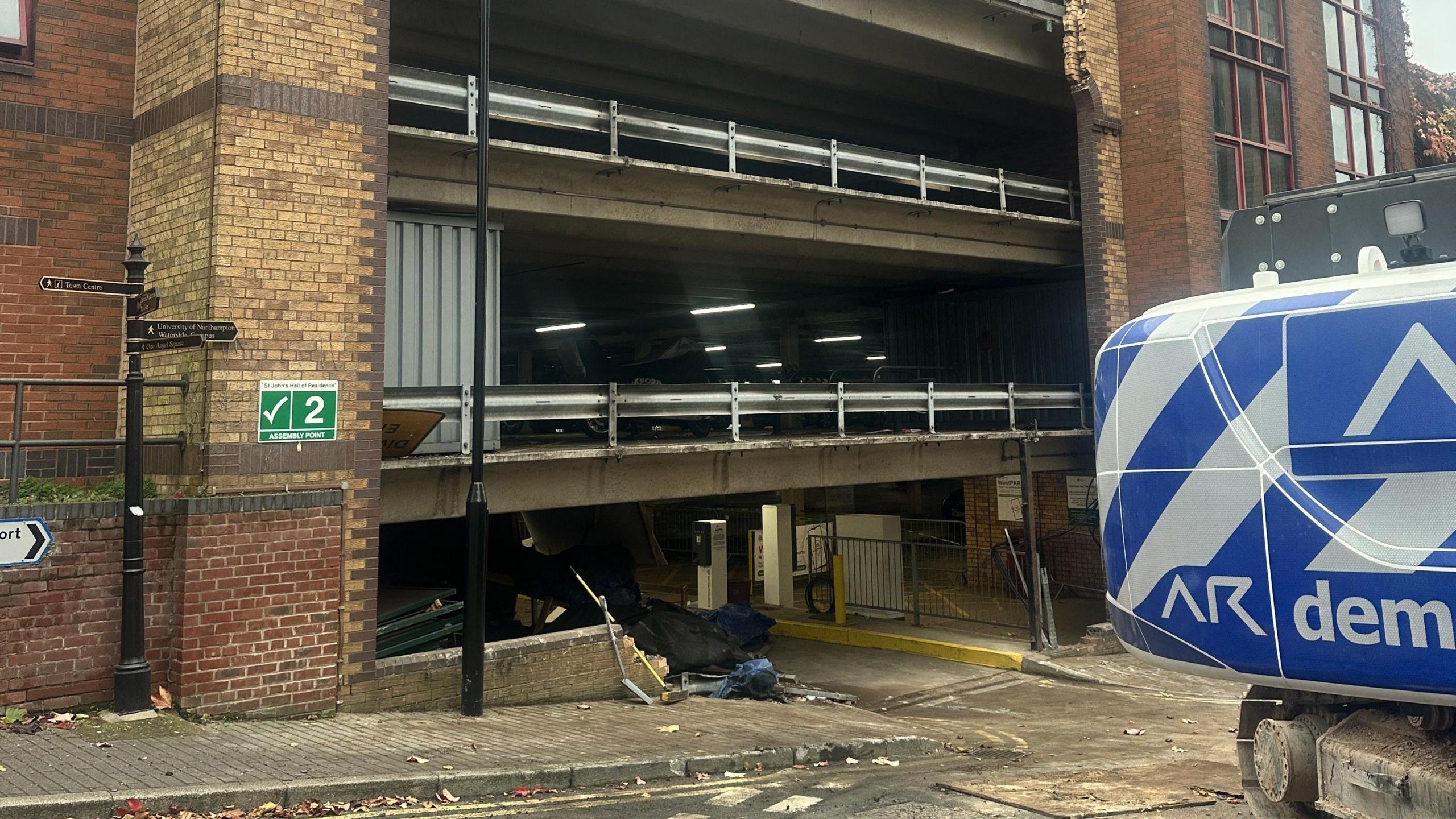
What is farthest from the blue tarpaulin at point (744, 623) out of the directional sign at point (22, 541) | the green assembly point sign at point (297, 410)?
the directional sign at point (22, 541)

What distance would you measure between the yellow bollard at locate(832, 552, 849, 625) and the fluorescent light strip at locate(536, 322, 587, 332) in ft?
39.9

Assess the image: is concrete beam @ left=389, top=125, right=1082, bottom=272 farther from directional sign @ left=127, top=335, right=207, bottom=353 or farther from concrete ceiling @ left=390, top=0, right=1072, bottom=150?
directional sign @ left=127, top=335, right=207, bottom=353

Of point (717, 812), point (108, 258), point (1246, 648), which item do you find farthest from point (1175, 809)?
point (108, 258)

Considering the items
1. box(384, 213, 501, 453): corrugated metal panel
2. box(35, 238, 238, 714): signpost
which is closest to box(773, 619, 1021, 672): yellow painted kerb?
box(384, 213, 501, 453): corrugated metal panel

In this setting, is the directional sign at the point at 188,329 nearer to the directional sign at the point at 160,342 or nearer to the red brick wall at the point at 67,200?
the directional sign at the point at 160,342

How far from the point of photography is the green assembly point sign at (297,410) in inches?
343

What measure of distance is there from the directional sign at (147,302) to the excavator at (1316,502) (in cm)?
715

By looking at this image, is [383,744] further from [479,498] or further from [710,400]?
[710,400]

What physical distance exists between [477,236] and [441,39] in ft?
19.8

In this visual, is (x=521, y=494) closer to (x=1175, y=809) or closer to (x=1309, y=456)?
(x=1175, y=809)

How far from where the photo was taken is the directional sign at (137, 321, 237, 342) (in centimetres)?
785

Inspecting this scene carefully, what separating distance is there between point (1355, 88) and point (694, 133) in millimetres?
18208

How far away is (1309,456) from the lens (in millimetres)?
4875

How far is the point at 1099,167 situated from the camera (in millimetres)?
17703
